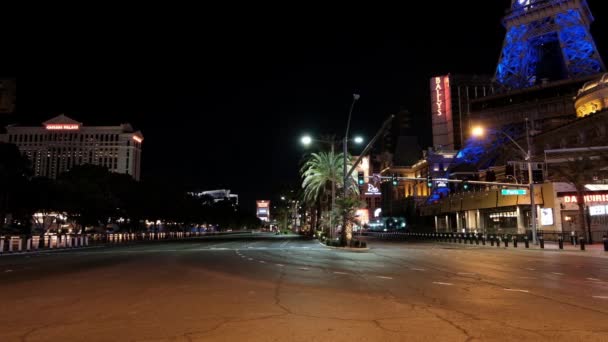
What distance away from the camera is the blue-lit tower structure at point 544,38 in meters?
95.8

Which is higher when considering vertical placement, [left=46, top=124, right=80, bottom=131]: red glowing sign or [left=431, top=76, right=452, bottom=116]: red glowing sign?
[left=46, top=124, right=80, bottom=131]: red glowing sign

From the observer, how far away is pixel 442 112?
125312 mm

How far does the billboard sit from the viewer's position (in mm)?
120688

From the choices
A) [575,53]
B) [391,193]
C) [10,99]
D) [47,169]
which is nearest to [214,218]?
[391,193]

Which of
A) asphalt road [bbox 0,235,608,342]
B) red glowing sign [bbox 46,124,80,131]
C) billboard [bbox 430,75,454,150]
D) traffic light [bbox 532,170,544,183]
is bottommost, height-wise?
asphalt road [bbox 0,235,608,342]

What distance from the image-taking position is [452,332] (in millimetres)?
7711

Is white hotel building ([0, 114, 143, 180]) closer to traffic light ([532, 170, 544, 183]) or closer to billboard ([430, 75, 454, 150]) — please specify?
billboard ([430, 75, 454, 150])

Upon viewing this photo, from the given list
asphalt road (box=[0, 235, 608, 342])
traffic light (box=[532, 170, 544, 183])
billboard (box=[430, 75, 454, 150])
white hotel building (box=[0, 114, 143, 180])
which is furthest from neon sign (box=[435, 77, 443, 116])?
white hotel building (box=[0, 114, 143, 180])

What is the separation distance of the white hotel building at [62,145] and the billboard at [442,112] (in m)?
126

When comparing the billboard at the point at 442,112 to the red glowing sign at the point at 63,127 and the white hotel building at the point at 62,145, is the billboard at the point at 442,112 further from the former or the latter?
the red glowing sign at the point at 63,127

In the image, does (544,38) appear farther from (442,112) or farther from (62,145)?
(62,145)

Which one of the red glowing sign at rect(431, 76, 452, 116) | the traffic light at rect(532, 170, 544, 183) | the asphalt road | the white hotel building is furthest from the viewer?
the white hotel building

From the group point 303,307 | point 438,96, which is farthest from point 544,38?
point 303,307

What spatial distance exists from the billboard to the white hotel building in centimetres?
12560
